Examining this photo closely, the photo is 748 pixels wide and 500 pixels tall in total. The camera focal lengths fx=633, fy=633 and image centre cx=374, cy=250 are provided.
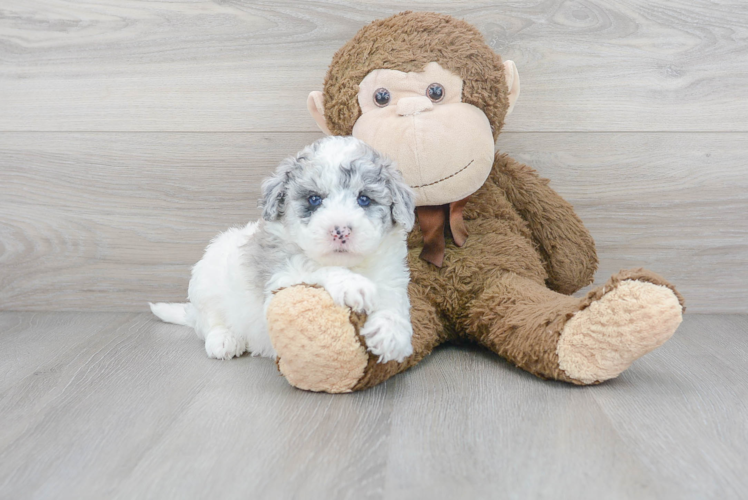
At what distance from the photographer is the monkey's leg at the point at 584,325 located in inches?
45.2

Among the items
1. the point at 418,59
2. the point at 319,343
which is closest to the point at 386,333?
the point at 319,343

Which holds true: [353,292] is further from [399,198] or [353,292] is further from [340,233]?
[399,198]

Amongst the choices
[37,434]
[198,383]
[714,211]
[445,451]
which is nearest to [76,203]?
[198,383]

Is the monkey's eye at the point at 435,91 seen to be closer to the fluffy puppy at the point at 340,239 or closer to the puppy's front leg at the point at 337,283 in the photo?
the fluffy puppy at the point at 340,239

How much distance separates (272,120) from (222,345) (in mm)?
695

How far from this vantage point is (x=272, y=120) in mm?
1846

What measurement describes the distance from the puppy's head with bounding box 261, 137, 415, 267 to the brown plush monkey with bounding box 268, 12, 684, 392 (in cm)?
10

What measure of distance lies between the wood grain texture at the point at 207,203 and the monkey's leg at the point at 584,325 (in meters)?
0.57

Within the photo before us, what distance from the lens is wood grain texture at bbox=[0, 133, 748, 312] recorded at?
5.97 ft

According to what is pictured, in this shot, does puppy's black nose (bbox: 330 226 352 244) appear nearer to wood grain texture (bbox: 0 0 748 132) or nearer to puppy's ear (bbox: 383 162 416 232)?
puppy's ear (bbox: 383 162 416 232)

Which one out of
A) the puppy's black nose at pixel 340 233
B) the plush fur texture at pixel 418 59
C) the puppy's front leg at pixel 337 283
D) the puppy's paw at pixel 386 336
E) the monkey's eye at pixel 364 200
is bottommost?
the puppy's paw at pixel 386 336

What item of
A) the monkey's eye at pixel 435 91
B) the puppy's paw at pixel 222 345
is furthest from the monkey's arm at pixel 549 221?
the puppy's paw at pixel 222 345

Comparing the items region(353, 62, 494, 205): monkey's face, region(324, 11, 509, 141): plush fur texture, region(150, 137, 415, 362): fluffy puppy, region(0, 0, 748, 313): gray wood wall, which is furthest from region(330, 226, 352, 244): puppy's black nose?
region(0, 0, 748, 313): gray wood wall

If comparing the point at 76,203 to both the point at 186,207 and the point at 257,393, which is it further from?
the point at 257,393
